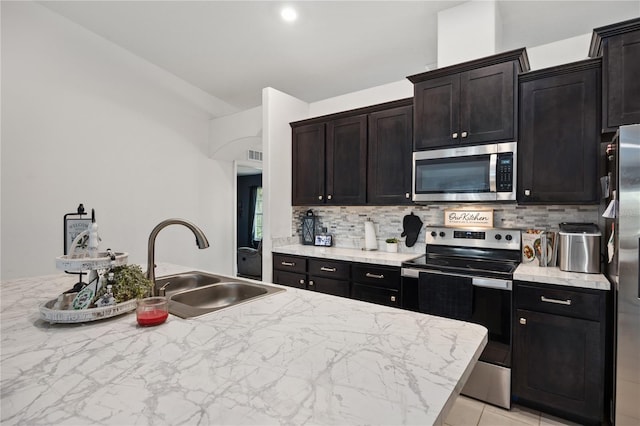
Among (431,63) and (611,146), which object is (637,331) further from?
(431,63)

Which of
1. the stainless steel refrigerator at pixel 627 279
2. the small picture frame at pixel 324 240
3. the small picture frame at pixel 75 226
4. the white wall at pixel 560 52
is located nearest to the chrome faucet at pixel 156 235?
the small picture frame at pixel 75 226

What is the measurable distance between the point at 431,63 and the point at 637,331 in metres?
2.65

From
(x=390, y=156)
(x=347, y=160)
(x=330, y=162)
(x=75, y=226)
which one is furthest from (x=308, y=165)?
(x=75, y=226)

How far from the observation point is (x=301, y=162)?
3711 millimetres

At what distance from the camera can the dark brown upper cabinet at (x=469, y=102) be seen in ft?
7.57

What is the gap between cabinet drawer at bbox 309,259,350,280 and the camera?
296 centimetres

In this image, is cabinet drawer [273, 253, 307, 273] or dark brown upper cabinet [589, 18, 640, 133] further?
cabinet drawer [273, 253, 307, 273]

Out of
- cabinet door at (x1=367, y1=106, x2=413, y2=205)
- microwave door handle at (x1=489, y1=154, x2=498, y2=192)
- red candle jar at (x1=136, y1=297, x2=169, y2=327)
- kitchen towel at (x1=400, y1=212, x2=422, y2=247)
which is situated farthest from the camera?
kitchen towel at (x1=400, y1=212, x2=422, y2=247)

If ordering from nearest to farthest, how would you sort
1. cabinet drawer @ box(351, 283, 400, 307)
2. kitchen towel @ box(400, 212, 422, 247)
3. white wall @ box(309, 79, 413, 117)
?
cabinet drawer @ box(351, 283, 400, 307), kitchen towel @ box(400, 212, 422, 247), white wall @ box(309, 79, 413, 117)

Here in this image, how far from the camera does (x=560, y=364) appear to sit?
1993mm

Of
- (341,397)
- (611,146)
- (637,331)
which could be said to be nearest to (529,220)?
(611,146)

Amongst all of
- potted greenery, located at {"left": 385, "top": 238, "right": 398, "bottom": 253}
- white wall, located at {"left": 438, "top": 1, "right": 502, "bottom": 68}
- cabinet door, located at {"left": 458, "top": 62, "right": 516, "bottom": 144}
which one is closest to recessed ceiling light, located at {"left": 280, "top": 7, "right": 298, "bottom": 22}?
white wall, located at {"left": 438, "top": 1, "right": 502, "bottom": 68}

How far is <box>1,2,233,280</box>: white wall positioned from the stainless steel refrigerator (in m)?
4.38

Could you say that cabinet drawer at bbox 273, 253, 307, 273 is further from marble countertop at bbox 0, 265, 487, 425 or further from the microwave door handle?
marble countertop at bbox 0, 265, 487, 425
